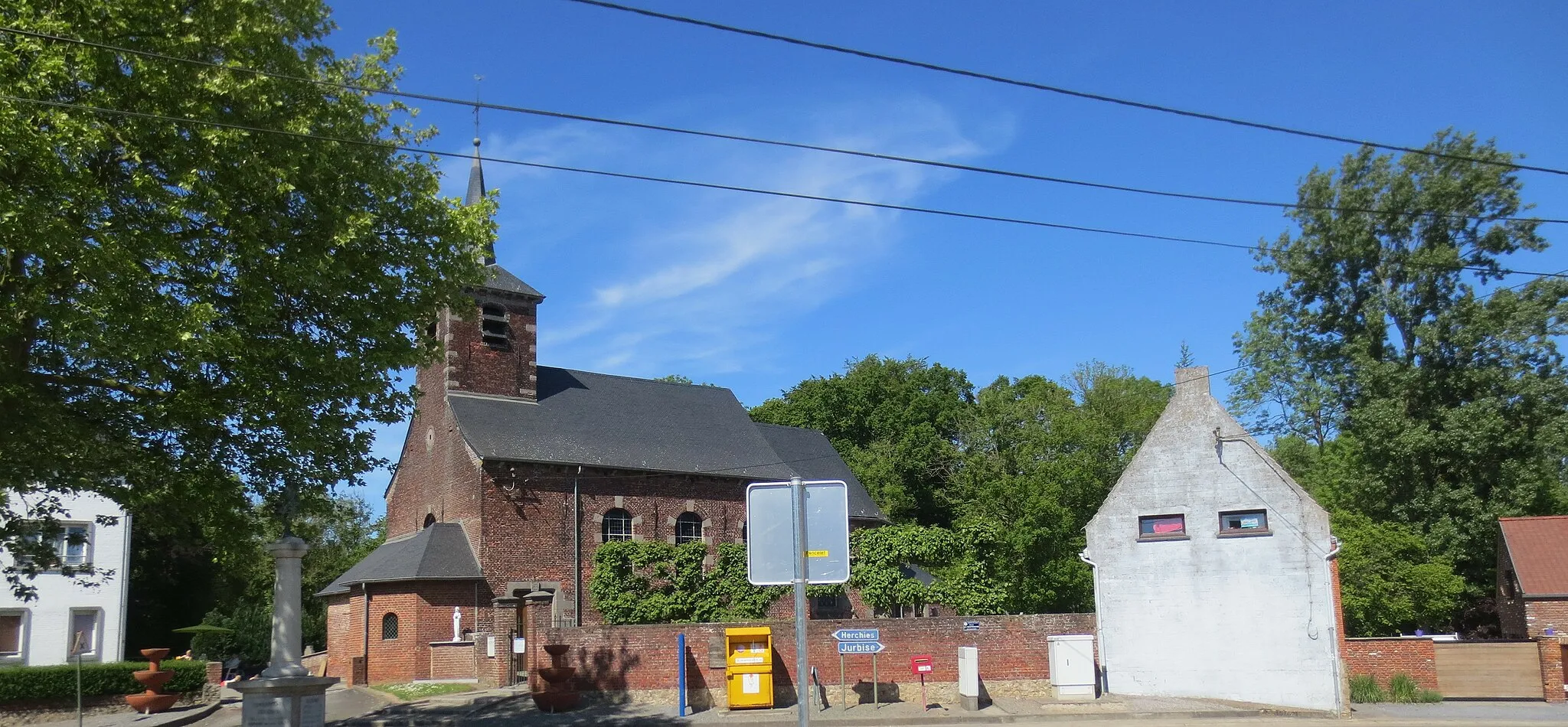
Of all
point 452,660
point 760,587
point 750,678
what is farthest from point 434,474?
point 750,678

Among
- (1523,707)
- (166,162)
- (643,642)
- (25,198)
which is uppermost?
(166,162)

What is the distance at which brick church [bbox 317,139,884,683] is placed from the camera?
29781mm

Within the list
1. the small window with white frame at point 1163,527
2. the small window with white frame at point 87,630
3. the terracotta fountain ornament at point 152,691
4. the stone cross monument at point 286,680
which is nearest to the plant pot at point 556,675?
the stone cross monument at point 286,680

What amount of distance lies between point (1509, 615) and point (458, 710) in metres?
27.7

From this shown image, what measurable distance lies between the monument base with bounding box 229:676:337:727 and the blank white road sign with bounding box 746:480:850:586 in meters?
11.1

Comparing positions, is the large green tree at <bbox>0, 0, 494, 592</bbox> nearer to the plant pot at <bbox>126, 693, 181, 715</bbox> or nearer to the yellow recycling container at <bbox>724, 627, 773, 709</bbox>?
the yellow recycling container at <bbox>724, 627, 773, 709</bbox>

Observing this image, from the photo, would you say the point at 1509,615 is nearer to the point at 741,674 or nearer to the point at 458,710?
the point at 741,674

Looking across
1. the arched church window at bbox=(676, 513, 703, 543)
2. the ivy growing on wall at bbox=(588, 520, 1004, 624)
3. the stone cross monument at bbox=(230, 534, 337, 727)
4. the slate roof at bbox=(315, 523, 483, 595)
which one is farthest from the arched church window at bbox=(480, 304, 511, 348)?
the stone cross monument at bbox=(230, 534, 337, 727)

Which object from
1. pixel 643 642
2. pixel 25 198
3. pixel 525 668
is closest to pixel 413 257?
pixel 25 198

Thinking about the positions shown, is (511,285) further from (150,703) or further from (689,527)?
(150,703)

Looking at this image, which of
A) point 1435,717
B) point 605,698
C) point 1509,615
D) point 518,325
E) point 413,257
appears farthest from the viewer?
point 518,325

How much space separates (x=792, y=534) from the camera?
6.36 m

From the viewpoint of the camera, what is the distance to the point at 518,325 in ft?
118

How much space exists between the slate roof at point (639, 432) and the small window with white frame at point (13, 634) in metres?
12.9
